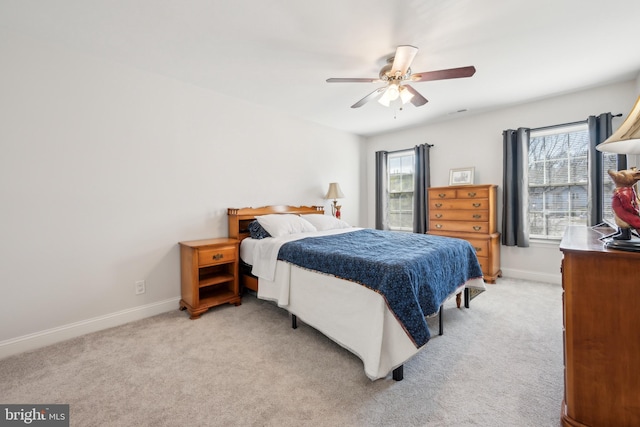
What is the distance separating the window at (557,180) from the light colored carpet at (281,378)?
186 centimetres

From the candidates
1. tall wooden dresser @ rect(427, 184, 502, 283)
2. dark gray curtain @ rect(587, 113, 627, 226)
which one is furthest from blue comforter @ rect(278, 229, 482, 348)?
dark gray curtain @ rect(587, 113, 627, 226)

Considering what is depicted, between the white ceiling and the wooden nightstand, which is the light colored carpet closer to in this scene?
the wooden nightstand

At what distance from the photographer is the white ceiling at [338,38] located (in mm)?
1821

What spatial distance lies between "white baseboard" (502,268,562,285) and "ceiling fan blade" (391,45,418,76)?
3.42 meters

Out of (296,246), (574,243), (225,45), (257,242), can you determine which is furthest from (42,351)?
(574,243)

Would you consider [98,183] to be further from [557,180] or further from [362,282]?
[557,180]

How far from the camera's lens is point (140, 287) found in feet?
8.63

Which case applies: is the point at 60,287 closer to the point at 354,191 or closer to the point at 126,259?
the point at 126,259

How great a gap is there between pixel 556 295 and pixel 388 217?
9.14 feet

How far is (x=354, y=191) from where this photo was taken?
5.36m

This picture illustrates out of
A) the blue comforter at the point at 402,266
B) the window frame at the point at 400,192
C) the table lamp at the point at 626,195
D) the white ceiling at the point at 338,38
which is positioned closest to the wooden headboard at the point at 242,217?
the blue comforter at the point at 402,266

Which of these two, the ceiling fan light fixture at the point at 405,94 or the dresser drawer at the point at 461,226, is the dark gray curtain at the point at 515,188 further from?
the ceiling fan light fixture at the point at 405,94

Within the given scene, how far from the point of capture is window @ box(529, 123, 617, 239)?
342 centimetres

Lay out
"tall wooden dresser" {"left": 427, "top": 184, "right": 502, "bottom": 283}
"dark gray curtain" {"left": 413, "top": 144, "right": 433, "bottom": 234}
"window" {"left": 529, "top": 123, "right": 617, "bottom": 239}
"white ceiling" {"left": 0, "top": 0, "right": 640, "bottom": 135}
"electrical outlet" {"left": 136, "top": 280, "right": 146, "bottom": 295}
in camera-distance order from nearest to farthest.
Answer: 1. "white ceiling" {"left": 0, "top": 0, "right": 640, "bottom": 135}
2. "electrical outlet" {"left": 136, "top": 280, "right": 146, "bottom": 295}
3. "window" {"left": 529, "top": 123, "right": 617, "bottom": 239}
4. "tall wooden dresser" {"left": 427, "top": 184, "right": 502, "bottom": 283}
5. "dark gray curtain" {"left": 413, "top": 144, "right": 433, "bottom": 234}
